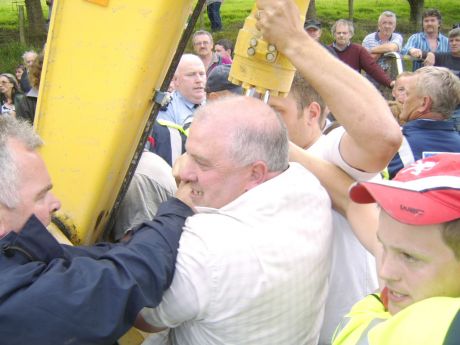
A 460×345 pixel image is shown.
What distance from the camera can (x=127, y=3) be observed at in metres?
1.98

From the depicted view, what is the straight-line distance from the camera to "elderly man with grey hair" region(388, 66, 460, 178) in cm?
420

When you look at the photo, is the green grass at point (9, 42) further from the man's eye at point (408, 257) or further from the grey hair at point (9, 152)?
the man's eye at point (408, 257)

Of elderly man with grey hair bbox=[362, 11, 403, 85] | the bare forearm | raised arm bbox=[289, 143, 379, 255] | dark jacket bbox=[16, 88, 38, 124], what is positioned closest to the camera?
raised arm bbox=[289, 143, 379, 255]

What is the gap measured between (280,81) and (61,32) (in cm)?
77

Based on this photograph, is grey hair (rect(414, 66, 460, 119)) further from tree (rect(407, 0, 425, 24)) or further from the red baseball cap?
tree (rect(407, 0, 425, 24))

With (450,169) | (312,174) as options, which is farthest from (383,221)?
(312,174)

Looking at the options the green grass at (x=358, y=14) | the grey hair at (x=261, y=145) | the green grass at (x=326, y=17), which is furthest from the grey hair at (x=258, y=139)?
the green grass at (x=358, y=14)

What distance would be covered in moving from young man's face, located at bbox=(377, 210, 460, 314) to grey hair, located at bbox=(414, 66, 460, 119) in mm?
3263

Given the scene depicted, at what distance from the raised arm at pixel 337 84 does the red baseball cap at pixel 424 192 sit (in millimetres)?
414

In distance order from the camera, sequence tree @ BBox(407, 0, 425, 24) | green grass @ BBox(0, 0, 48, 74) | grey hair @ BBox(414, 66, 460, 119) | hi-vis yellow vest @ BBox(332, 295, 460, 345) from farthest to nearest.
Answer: tree @ BBox(407, 0, 425, 24), green grass @ BBox(0, 0, 48, 74), grey hair @ BBox(414, 66, 460, 119), hi-vis yellow vest @ BBox(332, 295, 460, 345)

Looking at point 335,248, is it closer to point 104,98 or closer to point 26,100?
point 104,98

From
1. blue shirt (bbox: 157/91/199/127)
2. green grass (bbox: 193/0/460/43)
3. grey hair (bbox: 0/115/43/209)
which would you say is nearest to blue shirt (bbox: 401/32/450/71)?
blue shirt (bbox: 157/91/199/127)

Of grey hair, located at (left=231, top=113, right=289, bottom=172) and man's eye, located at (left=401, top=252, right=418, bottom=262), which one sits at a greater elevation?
man's eye, located at (left=401, top=252, right=418, bottom=262)

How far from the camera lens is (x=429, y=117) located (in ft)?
14.3
